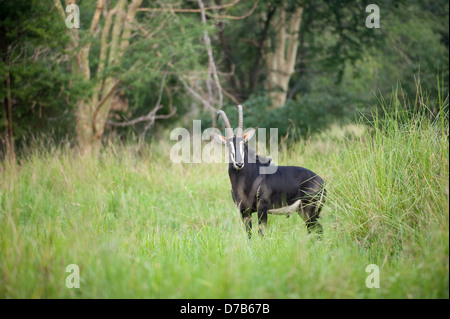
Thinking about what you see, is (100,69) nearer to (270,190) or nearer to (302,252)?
(270,190)

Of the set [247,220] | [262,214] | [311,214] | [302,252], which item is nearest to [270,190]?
[262,214]

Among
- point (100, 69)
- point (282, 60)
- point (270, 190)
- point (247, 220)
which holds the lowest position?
point (247, 220)

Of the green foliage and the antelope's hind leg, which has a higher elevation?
the green foliage

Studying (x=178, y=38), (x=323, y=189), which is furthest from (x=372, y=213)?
(x=178, y=38)

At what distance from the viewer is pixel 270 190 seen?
5.03 m

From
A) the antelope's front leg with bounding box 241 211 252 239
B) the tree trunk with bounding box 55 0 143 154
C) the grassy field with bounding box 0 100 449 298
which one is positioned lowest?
the antelope's front leg with bounding box 241 211 252 239

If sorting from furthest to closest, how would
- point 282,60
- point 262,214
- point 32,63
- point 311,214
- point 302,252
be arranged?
point 282,60 < point 32,63 < point 311,214 < point 262,214 < point 302,252

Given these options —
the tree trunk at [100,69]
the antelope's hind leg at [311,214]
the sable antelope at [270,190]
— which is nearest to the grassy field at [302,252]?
the antelope's hind leg at [311,214]

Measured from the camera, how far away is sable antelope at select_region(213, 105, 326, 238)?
496cm

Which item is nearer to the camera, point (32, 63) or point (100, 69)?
point (32, 63)

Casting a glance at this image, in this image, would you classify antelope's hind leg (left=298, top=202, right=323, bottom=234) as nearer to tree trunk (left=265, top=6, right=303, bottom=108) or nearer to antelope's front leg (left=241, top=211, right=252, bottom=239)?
antelope's front leg (left=241, top=211, right=252, bottom=239)

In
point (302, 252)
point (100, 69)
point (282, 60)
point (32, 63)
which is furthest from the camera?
point (282, 60)

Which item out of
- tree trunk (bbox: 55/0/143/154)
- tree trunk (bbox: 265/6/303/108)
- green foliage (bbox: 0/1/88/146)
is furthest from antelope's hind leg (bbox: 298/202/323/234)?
tree trunk (bbox: 265/6/303/108)
